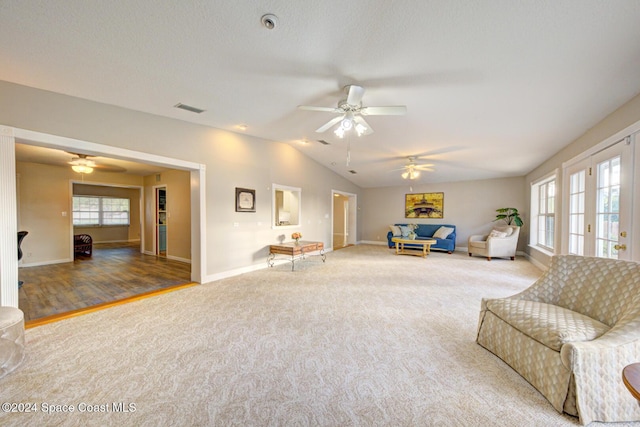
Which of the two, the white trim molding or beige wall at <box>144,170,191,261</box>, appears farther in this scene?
beige wall at <box>144,170,191,261</box>

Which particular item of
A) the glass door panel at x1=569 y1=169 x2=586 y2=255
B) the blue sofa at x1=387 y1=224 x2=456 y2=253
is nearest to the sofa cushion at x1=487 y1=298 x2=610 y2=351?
the glass door panel at x1=569 y1=169 x2=586 y2=255

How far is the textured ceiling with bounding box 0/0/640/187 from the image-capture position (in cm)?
189

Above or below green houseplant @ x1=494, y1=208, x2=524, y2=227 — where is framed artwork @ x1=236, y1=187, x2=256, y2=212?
above

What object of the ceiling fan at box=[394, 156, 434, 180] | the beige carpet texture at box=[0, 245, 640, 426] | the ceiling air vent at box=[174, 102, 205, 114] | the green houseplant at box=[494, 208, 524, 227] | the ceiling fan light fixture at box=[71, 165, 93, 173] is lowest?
the beige carpet texture at box=[0, 245, 640, 426]

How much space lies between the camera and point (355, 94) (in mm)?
2838

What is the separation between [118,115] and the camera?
341 cm

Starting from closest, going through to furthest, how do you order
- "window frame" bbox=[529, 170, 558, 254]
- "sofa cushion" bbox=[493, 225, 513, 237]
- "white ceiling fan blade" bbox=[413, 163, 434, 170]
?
"window frame" bbox=[529, 170, 558, 254], "white ceiling fan blade" bbox=[413, 163, 434, 170], "sofa cushion" bbox=[493, 225, 513, 237]

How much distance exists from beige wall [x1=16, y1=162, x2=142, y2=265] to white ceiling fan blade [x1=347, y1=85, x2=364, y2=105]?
25.5 ft

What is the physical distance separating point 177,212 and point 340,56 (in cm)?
595

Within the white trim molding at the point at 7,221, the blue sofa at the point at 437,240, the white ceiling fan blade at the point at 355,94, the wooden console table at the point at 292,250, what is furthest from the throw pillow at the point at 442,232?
the white trim molding at the point at 7,221

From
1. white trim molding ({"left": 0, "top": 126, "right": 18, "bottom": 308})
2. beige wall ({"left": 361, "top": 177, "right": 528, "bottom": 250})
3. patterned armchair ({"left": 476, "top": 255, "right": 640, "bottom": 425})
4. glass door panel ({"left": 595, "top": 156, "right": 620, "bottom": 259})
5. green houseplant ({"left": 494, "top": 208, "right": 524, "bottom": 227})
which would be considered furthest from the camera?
beige wall ({"left": 361, "top": 177, "right": 528, "bottom": 250})

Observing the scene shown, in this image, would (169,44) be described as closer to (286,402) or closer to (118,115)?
(118,115)

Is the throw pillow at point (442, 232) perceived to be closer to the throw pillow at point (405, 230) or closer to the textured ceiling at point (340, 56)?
the throw pillow at point (405, 230)

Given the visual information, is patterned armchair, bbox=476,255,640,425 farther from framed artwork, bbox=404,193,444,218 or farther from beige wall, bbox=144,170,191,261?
framed artwork, bbox=404,193,444,218
